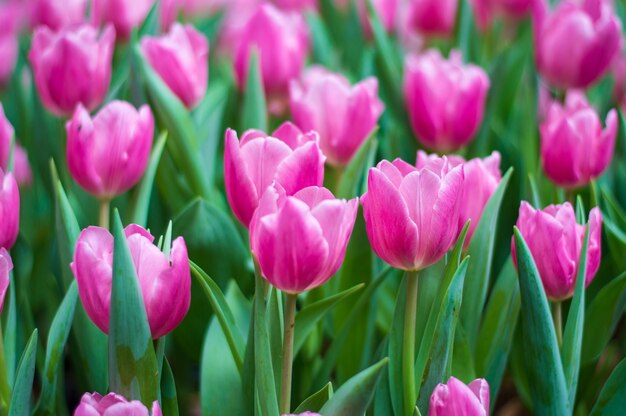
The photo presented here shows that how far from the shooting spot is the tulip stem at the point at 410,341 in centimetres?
61

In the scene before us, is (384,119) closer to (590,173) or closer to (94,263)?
(590,173)

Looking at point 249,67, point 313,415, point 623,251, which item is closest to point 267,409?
point 313,415

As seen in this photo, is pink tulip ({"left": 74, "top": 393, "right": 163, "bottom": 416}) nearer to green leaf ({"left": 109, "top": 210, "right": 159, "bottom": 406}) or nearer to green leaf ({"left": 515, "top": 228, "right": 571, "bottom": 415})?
green leaf ({"left": 109, "top": 210, "right": 159, "bottom": 406})

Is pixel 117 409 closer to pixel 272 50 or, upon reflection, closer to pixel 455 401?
pixel 455 401

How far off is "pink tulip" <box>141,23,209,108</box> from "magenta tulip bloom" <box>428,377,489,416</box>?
501 millimetres

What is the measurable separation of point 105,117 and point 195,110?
11.0 inches

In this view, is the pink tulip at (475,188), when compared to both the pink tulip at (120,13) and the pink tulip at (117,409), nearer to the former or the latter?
the pink tulip at (117,409)

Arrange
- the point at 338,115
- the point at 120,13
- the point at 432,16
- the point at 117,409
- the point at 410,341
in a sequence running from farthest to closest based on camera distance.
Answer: the point at 432,16 → the point at 120,13 → the point at 338,115 → the point at 410,341 → the point at 117,409

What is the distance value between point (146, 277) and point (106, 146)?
0.21m

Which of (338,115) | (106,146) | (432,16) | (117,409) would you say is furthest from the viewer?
(432,16)

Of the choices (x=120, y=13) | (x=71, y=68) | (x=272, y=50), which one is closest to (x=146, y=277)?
(x=71, y=68)

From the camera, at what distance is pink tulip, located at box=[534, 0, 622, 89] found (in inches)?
39.6

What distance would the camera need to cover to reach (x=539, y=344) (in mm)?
627

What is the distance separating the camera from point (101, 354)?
0.73 metres
